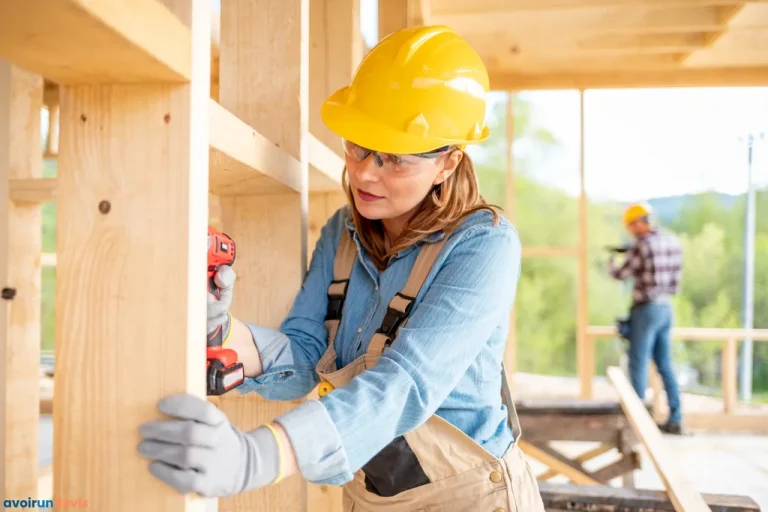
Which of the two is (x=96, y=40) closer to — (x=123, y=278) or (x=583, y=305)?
(x=123, y=278)

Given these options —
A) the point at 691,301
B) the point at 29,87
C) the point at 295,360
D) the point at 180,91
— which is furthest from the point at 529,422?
the point at 691,301

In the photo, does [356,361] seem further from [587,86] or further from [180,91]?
[587,86]

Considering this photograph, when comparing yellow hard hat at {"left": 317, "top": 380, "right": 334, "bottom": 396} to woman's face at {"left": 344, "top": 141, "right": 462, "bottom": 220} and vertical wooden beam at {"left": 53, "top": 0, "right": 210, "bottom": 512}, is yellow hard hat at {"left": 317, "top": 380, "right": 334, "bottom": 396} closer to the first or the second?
woman's face at {"left": 344, "top": 141, "right": 462, "bottom": 220}

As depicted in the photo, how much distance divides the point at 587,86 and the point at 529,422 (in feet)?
11.1

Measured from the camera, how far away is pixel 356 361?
4.34 ft

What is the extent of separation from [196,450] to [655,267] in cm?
516

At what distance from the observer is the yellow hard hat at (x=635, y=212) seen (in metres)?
5.52

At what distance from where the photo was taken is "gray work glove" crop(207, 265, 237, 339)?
112 cm

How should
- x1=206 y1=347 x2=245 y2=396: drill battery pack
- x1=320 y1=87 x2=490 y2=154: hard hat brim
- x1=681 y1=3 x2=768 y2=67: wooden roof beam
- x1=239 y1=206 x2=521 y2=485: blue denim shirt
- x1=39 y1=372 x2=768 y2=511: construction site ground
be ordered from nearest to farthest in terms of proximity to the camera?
x1=239 y1=206 x2=521 y2=485: blue denim shirt → x1=206 y1=347 x2=245 y2=396: drill battery pack → x1=320 y1=87 x2=490 y2=154: hard hat brim → x1=681 y1=3 x2=768 y2=67: wooden roof beam → x1=39 y1=372 x2=768 y2=511: construction site ground

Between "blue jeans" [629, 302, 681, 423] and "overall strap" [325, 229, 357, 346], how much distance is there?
450 centimetres

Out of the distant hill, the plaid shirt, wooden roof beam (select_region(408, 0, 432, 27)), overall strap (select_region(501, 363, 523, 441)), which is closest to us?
overall strap (select_region(501, 363, 523, 441))

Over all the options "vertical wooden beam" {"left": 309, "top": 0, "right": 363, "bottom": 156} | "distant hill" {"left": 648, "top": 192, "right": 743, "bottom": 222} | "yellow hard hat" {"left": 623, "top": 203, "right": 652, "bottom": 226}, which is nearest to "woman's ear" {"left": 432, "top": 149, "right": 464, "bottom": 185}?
"vertical wooden beam" {"left": 309, "top": 0, "right": 363, "bottom": 156}

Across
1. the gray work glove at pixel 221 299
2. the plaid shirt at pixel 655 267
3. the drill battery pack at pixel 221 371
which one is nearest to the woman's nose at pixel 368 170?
the gray work glove at pixel 221 299

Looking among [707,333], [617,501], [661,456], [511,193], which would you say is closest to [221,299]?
[617,501]
